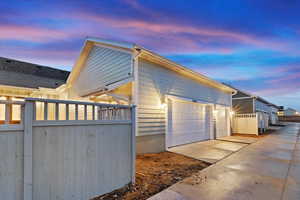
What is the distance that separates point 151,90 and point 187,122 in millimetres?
3079

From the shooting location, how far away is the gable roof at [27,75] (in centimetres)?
1129

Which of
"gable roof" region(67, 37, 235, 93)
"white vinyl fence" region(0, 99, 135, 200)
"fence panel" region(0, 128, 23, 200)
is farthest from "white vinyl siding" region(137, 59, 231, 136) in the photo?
"fence panel" region(0, 128, 23, 200)

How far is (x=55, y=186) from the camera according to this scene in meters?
2.37

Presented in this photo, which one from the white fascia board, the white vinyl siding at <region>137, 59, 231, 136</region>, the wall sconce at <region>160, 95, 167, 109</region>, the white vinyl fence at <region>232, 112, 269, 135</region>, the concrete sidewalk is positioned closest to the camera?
the concrete sidewalk

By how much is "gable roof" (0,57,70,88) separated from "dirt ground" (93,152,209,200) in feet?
36.5

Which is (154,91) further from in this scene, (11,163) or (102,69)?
(11,163)

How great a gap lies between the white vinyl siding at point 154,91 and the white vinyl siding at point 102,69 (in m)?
0.69

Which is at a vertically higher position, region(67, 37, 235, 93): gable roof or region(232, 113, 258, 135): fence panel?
region(67, 37, 235, 93): gable roof

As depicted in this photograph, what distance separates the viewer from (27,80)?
471 inches

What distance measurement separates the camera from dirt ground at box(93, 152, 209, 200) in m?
2.99

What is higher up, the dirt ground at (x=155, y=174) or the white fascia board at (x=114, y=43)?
the white fascia board at (x=114, y=43)

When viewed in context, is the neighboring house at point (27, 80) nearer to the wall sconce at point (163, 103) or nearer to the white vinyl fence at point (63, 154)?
the wall sconce at point (163, 103)

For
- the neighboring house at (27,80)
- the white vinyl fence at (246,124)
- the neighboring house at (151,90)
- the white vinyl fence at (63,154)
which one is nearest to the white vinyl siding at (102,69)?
the neighboring house at (151,90)

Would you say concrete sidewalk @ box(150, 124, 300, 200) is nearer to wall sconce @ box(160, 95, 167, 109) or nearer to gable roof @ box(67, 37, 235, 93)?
wall sconce @ box(160, 95, 167, 109)
